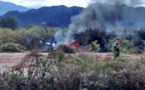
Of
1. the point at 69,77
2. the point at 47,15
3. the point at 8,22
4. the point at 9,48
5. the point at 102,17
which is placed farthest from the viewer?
the point at 47,15

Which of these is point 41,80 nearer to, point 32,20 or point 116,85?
point 116,85

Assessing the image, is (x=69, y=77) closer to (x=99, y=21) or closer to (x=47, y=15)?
(x=99, y=21)

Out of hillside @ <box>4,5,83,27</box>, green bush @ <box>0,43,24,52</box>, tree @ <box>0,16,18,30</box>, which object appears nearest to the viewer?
green bush @ <box>0,43,24,52</box>

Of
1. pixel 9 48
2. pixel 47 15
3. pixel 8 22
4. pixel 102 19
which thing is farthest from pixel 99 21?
pixel 47 15

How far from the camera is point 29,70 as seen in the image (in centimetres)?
1017

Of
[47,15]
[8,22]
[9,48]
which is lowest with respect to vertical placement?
[9,48]

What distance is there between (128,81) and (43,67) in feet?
6.88

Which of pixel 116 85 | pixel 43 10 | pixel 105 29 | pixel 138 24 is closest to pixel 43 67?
pixel 116 85

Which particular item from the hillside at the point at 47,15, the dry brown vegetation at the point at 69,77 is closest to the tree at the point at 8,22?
the hillside at the point at 47,15

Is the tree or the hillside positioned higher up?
the hillside

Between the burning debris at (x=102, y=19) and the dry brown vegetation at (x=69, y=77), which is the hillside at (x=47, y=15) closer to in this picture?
the burning debris at (x=102, y=19)

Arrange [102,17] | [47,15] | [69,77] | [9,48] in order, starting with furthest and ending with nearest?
[47,15]
[102,17]
[9,48]
[69,77]

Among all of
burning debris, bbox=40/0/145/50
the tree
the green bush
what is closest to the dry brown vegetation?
the green bush

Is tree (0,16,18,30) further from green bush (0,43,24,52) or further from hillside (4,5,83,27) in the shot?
green bush (0,43,24,52)
